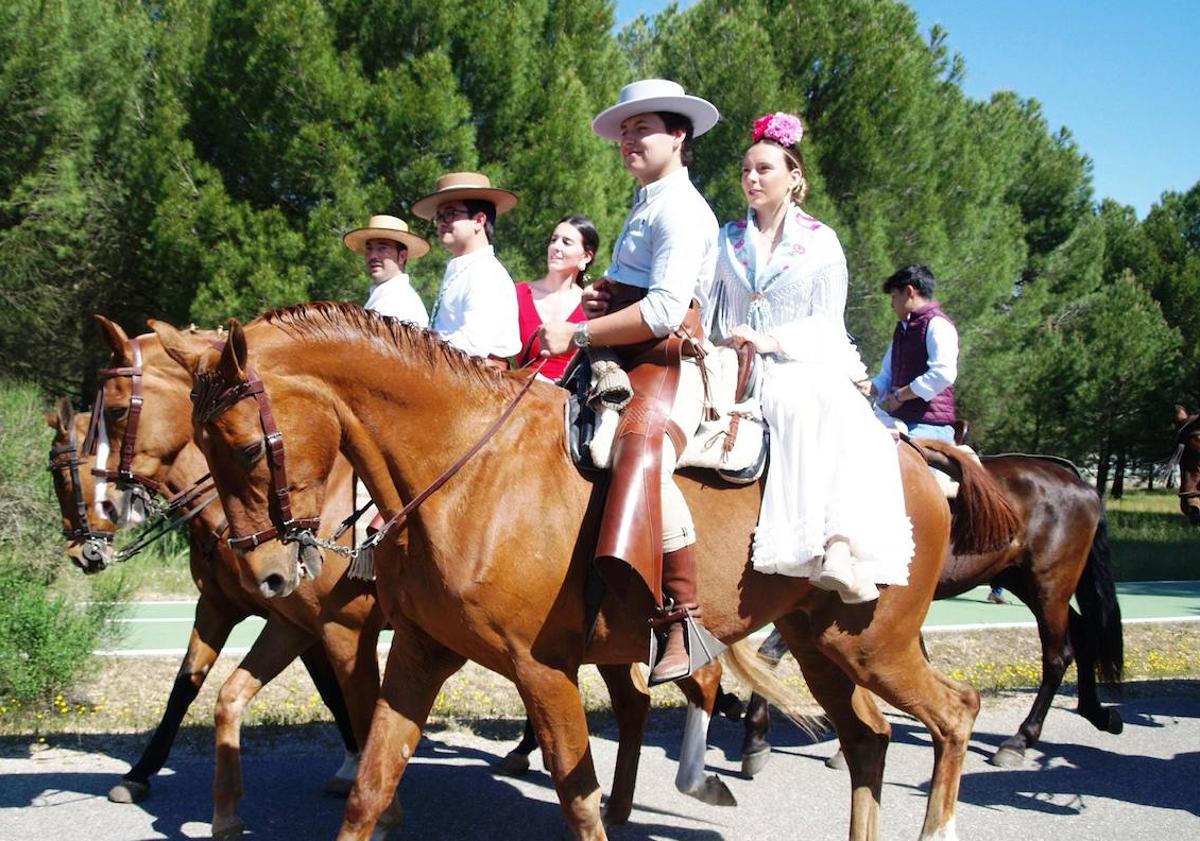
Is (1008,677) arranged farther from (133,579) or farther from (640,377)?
(133,579)

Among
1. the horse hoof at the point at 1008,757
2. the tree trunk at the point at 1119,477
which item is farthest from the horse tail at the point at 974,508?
the tree trunk at the point at 1119,477

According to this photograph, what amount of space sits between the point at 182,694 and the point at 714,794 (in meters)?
2.73

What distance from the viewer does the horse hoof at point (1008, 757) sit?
21.0ft

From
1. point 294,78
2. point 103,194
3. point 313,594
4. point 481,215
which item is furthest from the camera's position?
point 103,194

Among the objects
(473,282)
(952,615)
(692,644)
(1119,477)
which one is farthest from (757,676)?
(1119,477)

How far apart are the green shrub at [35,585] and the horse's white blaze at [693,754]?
148 inches

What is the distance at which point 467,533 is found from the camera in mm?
3705

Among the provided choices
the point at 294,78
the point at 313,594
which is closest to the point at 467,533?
the point at 313,594

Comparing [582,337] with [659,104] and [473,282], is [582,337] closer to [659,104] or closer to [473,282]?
[659,104]

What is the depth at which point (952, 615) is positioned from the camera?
11.7m

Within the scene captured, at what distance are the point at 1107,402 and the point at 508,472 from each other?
30.4 meters

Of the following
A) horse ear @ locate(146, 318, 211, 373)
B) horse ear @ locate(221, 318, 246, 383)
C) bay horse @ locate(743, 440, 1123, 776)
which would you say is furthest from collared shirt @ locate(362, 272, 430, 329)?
bay horse @ locate(743, 440, 1123, 776)

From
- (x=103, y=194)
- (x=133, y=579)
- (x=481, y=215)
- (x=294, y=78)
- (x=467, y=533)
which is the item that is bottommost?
(x=133, y=579)

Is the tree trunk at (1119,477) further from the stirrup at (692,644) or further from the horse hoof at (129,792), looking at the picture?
the horse hoof at (129,792)
